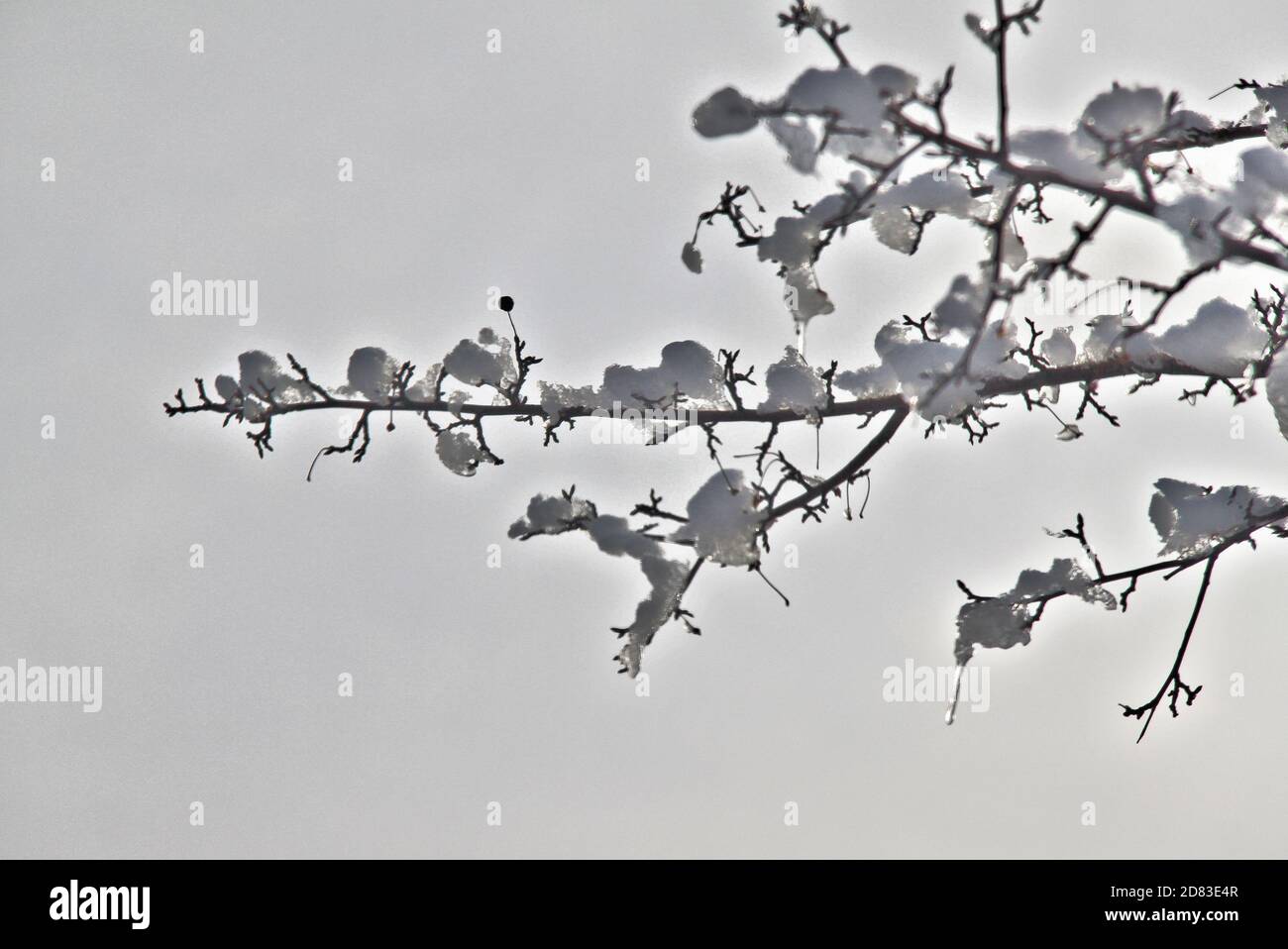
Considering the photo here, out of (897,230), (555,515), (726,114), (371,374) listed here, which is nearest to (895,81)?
(726,114)

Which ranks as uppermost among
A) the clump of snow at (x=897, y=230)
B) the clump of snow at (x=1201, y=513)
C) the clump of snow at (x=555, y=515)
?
the clump of snow at (x=897, y=230)

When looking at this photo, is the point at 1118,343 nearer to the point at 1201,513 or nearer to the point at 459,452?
the point at 1201,513

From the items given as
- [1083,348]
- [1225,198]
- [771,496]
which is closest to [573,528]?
[771,496]

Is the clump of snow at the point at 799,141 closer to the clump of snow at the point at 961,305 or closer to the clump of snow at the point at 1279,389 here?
the clump of snow at the point at 961,305

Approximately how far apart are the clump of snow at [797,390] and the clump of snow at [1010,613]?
852mm

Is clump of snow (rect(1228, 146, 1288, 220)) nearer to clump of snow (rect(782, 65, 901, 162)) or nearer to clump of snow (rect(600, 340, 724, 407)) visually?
clump of snow (rect(782, 65, 901, 162))

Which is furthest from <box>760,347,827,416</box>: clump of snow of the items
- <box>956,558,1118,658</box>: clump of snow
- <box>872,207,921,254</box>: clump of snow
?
<box>956,558,1118,658</box>: clump of snow

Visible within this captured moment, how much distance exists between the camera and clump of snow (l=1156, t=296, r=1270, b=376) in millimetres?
3004

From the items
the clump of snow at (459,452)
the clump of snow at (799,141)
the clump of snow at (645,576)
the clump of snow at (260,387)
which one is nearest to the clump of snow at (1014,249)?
→ the clump of snow at (799,141)

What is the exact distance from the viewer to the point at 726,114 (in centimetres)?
240

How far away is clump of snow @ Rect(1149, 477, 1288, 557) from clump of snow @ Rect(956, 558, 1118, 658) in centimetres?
28

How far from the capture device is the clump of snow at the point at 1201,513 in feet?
10.6

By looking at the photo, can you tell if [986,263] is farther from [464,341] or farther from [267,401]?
[267,401]

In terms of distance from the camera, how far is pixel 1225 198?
253 cm
